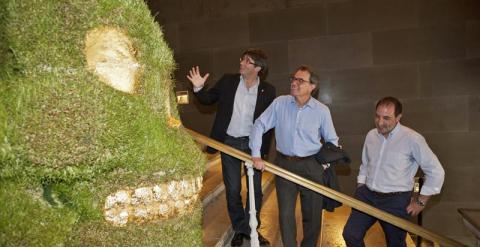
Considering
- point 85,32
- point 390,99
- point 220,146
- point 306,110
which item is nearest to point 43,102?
point 85,32

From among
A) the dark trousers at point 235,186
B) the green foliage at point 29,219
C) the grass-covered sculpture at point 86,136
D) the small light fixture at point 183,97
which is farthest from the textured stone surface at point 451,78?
the green foliage at point 29,219

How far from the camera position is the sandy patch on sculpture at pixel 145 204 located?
116cm

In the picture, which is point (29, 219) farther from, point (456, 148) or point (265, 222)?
point (456, 148)

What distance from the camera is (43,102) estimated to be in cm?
102

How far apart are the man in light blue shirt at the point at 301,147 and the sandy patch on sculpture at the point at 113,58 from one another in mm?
1839

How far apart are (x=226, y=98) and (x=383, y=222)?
1.75m

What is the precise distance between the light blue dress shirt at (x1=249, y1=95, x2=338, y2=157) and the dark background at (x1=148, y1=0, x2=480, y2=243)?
96.7 inches

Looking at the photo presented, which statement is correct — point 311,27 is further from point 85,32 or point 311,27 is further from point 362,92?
point 85,32

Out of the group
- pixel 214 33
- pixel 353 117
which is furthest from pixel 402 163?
pixel 214 33

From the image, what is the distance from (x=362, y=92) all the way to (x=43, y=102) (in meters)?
4.93

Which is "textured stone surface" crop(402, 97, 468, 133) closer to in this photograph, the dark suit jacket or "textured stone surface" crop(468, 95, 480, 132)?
"textured stone surface" crop(468, 95, 480, 132)

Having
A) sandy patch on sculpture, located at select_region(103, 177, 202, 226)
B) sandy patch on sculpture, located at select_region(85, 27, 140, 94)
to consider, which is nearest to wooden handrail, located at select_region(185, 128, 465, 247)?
sandy patch on sculpture, located at select_region(103, 177, 202, 226)

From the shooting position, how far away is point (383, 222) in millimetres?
3008

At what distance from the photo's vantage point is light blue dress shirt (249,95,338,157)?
2.97 m
